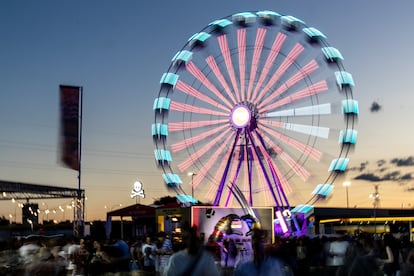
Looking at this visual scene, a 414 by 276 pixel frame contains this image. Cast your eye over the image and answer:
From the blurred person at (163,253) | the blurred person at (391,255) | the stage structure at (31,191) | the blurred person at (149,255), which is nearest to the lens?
the blurred person at (391,255)

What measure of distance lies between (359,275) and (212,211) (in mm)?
27480

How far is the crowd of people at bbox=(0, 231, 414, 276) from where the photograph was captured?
257 inches

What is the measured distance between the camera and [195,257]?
6.48 metres

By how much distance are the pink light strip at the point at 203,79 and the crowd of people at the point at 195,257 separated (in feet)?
44.3

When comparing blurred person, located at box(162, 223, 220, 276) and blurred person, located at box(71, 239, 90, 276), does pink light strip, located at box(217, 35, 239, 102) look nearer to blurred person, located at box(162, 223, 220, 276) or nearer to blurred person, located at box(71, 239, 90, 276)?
blurred person, located at box(71, 239, 90, 276)

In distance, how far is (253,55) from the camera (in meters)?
35.4

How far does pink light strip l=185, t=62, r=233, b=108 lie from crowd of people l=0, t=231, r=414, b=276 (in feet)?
44.3

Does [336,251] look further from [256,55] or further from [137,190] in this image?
[137,190]

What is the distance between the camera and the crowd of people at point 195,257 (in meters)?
6.53

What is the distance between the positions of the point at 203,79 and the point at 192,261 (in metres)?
29.2

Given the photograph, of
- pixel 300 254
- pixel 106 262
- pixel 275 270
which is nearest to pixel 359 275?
pixel 275 270

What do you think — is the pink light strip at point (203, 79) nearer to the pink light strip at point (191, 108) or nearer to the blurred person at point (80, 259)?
the pink light strip at point (191, 108)

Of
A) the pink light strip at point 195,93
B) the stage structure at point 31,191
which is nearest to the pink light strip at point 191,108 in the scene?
the pink light strip at point 195,93

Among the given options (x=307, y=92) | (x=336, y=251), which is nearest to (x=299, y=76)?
(x=307, y=92)
